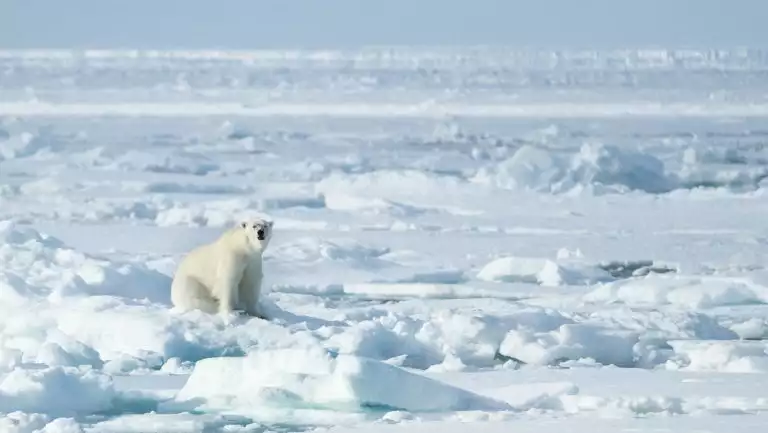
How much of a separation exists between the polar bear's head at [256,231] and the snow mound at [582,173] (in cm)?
492

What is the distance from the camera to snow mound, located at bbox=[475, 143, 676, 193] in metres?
9.25

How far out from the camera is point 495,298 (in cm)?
533

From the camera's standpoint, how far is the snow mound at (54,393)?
10.5 feet

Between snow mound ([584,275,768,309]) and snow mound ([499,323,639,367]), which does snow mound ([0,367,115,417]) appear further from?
snow mound ([584,275,768,309])

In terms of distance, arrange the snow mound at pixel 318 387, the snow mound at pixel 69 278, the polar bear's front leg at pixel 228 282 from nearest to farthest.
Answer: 1. the snow mound at pixel 318 387
2. the polar bear's front leg at pixel 228 282
3. the snow mound at pixel 69 278

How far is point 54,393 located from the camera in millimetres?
3250

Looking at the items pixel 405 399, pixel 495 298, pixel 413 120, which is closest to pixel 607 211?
pixel 495 298

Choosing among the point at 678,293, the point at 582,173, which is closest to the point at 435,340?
the point at 678,293

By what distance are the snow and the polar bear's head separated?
274 millimetres

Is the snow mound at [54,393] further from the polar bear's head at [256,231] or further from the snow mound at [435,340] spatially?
the polar bear's head at [256,231]

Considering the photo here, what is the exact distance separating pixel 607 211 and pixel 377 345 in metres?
4.54

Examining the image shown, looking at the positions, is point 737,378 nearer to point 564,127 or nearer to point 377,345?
point 377,345

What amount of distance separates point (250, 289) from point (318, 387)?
4.09ft

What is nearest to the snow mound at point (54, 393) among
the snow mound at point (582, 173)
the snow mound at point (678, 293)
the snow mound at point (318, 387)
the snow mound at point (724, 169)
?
the snow mound at point (318, 387)
